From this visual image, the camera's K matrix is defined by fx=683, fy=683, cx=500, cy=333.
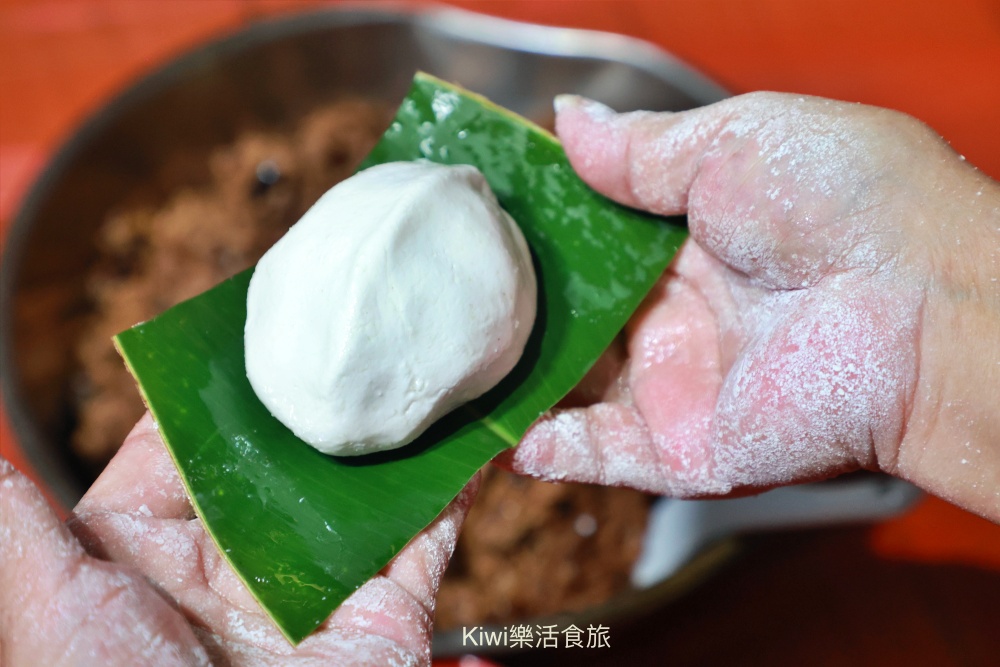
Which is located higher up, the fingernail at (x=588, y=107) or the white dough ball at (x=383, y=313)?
the fingernail at (x=588, y=107)

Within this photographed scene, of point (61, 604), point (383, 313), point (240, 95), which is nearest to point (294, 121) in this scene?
point (240, 95)

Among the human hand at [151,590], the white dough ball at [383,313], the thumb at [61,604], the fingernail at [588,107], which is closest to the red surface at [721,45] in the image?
the fingernail at [588,107]

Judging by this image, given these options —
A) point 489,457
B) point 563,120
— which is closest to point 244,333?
point 489,457

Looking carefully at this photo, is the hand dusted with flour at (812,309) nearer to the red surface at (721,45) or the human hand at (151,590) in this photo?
the human hand at (151,590)

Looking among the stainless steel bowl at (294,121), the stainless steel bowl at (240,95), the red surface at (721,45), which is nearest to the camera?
the stainless steel bowl at (294,121)

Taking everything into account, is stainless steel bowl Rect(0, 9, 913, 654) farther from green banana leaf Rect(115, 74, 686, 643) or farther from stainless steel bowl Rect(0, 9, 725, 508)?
green banana leaf Rect(115, 74, 686, 643)

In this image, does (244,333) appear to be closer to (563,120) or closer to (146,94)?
(563,120)

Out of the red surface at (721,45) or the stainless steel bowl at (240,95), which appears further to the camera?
the red surface at (721,45)
